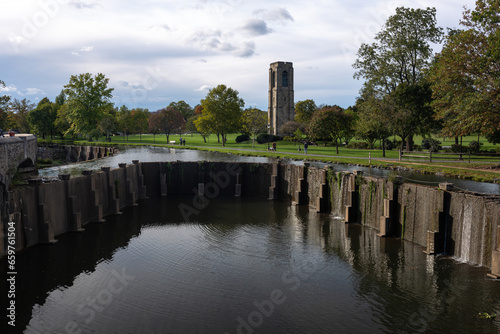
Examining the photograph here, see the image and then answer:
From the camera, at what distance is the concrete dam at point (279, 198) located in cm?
1734

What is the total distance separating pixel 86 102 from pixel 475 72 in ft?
279

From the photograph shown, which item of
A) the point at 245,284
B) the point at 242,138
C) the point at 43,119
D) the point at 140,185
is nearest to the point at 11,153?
the point at 140,185

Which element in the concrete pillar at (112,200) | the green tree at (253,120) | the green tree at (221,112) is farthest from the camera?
the green tree at (253,120)

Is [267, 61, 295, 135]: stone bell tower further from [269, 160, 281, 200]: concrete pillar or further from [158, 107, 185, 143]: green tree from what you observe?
[269, 160, 281, 200]: concrete pillar

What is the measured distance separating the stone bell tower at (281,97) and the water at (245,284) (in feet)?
352

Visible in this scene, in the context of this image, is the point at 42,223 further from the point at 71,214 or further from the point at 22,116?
the point at 22,116

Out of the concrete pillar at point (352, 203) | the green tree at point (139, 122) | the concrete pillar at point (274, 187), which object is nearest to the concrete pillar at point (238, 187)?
the concrete pillar at point (274, 187)

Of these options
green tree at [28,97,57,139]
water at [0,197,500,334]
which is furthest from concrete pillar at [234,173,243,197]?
green tree at [28,97,57,139]

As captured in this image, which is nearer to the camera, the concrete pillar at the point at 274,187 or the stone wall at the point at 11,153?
the concrete pillar at the point at 274,187

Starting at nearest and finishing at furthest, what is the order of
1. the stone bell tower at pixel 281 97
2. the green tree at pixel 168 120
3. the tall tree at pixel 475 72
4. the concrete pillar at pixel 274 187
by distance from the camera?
the concrete pillar at pixel 274 187, the tall tree at pixel 475 72, the green tree at pixel 168 120, the stone bell tower at pixel 281 97

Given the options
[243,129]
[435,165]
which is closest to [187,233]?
[435,165]

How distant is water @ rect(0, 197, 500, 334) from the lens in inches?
503

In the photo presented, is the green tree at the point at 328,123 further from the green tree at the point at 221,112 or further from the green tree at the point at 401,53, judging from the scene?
the green tree at the point at 221,112

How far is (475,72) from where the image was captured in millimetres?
38875
